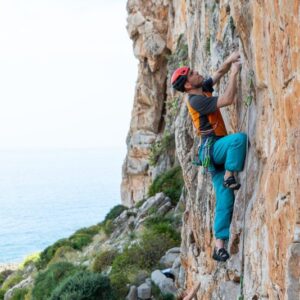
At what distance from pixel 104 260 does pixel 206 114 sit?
15708mm

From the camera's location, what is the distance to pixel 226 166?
20.7 feet

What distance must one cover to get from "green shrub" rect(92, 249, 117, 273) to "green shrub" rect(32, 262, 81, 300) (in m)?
0.85

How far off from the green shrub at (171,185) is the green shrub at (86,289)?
10543mm

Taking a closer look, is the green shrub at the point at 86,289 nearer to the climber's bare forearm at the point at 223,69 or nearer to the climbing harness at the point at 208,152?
the climbing harness at the point at 208,152

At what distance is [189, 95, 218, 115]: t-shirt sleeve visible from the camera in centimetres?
645

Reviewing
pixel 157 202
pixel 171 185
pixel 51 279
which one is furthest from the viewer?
pixel 171 185

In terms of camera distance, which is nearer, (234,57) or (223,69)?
(234,57)

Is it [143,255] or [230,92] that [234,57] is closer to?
[230,92]

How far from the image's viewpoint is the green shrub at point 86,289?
50.2 feet

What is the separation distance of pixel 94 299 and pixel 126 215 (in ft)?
43.1

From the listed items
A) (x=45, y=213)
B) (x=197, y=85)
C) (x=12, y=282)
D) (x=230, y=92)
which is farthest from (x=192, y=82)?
(x=45, y=213)

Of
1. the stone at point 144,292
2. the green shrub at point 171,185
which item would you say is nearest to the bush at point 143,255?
the stone at point 144,292

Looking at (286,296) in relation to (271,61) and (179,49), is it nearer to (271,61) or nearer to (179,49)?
(271,61)

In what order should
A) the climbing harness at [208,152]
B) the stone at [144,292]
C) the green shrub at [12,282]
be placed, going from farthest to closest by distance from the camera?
the green shrub at [12,282] < the stone at [144,292] < the climbing harness at [208,152]
